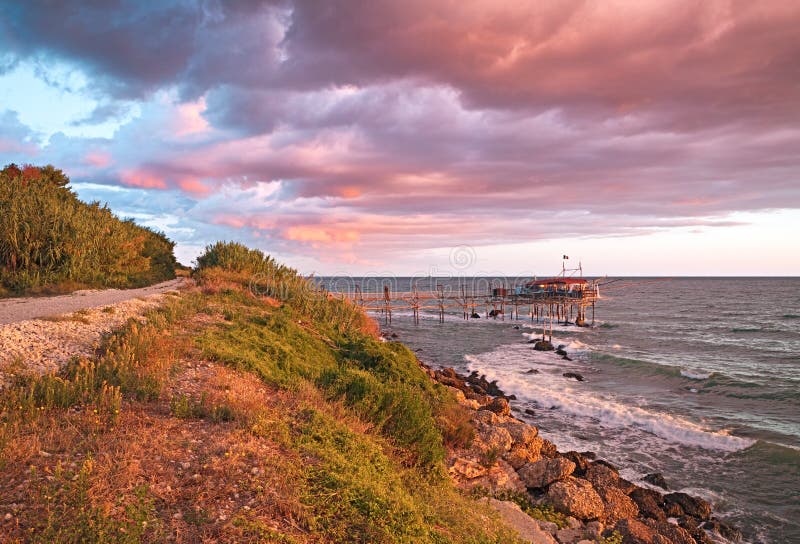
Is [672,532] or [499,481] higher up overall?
[499,481]

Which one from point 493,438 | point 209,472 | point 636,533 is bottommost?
point 636,533

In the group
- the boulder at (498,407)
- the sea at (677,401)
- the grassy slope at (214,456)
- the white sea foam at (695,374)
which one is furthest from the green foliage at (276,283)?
the white sea foam at (695,374)

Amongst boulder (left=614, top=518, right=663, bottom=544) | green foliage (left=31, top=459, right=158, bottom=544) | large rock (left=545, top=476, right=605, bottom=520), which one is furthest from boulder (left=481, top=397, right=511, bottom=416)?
green foliage (left=31, top=459, right=158, bottom=544)

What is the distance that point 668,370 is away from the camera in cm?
2688

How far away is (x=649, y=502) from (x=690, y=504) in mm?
1356

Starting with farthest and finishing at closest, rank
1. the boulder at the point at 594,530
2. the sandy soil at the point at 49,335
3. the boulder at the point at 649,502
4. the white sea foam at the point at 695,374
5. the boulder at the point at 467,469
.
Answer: the white sea foam at the point at 695,374, the boulder at the point at 649,502, the boulder at the point at 467,469, the boulder at the point at 594,530, the sandy soil at the point at 49,335

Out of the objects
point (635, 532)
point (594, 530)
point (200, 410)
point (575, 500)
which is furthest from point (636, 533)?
point (200, 410)

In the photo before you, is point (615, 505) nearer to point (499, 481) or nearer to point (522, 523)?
point (499, 481)

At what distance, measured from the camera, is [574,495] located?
32.3 ft

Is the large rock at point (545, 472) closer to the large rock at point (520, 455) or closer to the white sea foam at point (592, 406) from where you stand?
the large rock at point (520, 455)

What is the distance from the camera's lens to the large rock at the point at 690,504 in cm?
1141

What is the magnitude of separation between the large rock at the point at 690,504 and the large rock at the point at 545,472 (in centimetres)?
319

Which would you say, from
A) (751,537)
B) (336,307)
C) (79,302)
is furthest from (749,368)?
(79,302)

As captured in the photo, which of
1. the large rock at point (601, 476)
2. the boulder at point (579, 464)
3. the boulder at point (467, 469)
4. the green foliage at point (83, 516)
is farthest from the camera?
the boulder at point (579, 464)
